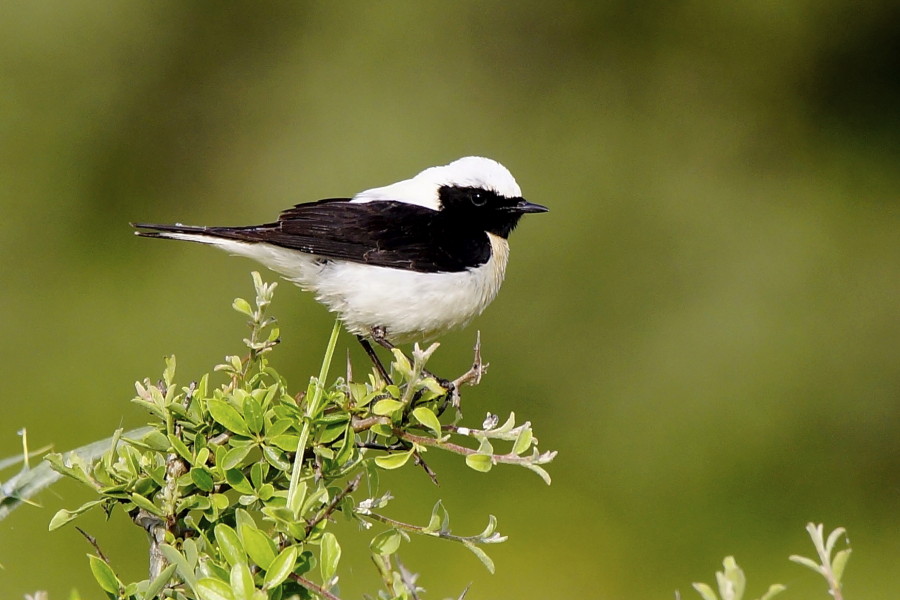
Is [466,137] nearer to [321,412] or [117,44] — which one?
[117,44]

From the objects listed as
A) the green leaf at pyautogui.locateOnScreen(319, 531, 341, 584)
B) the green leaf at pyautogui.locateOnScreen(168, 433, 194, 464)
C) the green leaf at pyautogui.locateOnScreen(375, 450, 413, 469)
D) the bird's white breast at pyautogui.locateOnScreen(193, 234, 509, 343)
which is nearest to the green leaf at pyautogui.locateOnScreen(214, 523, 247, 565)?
the green leaf at pyautogui.locateOnScreen(319, 531, 341, 584)

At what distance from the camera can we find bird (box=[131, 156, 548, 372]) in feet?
12.7

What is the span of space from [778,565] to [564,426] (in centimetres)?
172

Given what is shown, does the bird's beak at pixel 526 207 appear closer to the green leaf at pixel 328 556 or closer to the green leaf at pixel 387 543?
the green leaf at pixel 387 543

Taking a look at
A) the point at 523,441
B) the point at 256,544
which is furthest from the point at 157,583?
the point at 523,441

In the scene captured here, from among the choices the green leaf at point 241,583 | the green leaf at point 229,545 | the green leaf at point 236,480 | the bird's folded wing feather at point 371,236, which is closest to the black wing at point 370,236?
the bird's folded wing feather at point 371,236

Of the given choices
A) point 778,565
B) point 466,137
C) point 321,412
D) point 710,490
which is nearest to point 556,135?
point 466,137

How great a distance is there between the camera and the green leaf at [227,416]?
6.85ft

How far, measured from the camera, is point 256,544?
72.4 inches

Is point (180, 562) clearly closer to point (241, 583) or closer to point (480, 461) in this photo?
point (241, 583)

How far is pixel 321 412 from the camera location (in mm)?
2162

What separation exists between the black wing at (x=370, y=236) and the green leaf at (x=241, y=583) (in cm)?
220

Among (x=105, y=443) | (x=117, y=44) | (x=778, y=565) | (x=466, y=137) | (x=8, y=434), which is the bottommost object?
(x=778, y=565)

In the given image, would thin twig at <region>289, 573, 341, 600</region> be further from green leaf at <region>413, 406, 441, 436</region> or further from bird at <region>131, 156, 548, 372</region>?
bird at <region>131, 156, 548, 372</region>
